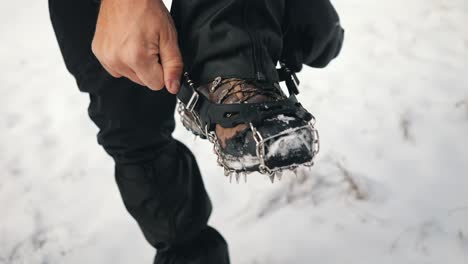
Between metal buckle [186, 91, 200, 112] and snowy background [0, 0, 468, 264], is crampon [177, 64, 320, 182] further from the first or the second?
snowy background [0, 0, 468, 264]

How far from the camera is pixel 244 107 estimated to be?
62cm

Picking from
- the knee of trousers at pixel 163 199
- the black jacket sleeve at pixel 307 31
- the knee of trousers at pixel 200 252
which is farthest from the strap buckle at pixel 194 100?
the knee of trousers at pixel 200 252

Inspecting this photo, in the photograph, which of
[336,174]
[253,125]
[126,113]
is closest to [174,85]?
[253,125]

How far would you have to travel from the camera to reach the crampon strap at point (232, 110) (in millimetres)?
621

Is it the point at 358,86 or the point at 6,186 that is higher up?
the point at 6,186

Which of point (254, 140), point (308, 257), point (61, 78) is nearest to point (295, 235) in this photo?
point (308, 257)

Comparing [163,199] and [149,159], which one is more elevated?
Answer: [149,159]

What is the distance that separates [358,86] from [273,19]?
56.0 inches

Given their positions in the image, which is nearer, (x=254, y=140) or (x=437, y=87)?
(x=254, y=140)

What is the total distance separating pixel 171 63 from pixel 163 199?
517mm

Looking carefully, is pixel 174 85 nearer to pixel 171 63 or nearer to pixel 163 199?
pixel 171 63

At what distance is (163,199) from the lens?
109 centimetres

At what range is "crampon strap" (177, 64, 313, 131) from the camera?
621mm

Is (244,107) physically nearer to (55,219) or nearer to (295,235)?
(295,235)
